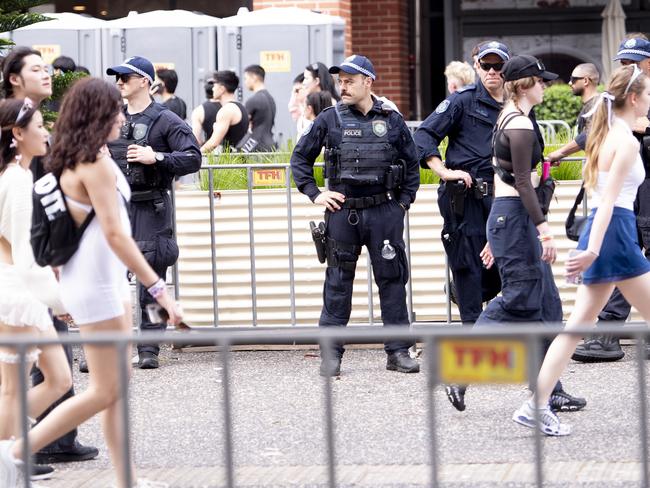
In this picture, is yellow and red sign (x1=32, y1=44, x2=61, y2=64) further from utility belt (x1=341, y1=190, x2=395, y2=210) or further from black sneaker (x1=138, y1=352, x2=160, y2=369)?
utility belt (x1=341, y1=190, x2=395, y2=210)

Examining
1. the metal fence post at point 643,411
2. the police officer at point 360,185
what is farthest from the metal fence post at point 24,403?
the police officer at point 360,185

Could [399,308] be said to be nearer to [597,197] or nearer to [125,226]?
[597,197]

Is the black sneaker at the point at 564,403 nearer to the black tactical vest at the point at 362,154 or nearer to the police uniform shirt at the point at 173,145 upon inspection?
the black tactical vest at the point at 362,154

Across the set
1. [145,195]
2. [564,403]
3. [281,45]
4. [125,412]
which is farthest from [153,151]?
[281,45]

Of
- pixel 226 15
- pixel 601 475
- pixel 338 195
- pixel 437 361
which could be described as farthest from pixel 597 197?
pixel 226 15

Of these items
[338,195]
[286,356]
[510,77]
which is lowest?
[286,356]

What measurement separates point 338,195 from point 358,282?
132 cm

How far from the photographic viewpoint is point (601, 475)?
547 cm

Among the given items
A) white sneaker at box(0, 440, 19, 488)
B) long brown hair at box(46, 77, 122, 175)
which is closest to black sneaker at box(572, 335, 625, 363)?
long brown hair at box(46, 77, 122, 175)

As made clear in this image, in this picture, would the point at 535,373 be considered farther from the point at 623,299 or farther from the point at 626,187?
the point at 623,299

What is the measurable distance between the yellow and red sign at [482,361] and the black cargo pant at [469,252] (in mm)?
4297

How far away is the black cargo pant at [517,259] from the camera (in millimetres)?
6562

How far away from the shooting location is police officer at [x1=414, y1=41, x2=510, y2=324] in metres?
7.66

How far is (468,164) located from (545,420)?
2.02 meters
